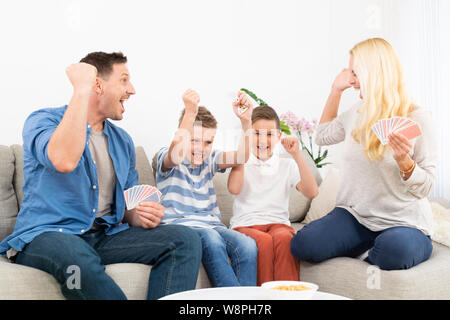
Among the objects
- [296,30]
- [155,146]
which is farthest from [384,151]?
[296,30]

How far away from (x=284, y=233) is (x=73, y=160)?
1002 mm

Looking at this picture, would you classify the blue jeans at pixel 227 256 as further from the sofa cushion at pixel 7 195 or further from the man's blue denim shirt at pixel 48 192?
the sofa cushion at pixel 7 195

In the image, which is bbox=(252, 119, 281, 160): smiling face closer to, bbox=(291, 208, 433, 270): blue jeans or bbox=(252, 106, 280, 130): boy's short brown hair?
bbox=(252, 106, 280, 130): boy's short brown hair

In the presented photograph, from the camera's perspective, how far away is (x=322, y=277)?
1.85 metres

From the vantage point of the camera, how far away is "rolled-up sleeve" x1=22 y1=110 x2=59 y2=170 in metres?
1.50

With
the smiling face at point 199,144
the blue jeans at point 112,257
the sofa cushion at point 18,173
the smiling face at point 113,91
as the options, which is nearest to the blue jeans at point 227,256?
the blue jeans at point 112,257

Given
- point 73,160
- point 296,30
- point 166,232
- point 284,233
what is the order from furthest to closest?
1. point 296,30
2. point 284,233
3. point 166,232
4. point 73,160

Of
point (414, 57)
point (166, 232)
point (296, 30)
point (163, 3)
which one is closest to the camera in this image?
point (166, 232)

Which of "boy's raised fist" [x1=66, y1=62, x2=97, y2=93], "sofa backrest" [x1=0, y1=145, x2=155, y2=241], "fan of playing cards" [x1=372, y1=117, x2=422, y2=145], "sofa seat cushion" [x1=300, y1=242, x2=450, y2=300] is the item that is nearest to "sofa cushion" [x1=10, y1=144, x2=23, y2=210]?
"sofa backrest" [x1=0, y1=145, x2=155, y2=241]

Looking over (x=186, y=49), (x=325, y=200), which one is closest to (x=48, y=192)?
(x=325, y=200)

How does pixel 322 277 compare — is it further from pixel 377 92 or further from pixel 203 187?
pixel 377 92

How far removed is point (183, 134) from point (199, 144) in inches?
6.7

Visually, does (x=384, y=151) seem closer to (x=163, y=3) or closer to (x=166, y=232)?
(x=166, y=232)

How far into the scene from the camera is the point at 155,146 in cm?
296
